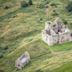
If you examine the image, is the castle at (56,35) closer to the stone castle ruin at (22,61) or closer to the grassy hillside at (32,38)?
the grassy hillside at (32,38)

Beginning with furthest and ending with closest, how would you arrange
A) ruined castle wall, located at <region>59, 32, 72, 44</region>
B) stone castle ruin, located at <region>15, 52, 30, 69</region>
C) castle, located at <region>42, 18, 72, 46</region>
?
1. ruined castle wall, located at <region>59, 32, 72, 44</region>
2. castle, located at <region>42, 18, 72, 46</region>
3. stone castle ruin, located at <region>15, 52, 30, 69</region>

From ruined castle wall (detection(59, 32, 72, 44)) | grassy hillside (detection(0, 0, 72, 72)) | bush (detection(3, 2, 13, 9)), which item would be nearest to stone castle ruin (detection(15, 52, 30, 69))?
grassy hillside (detection(0, 0, 72, 72))

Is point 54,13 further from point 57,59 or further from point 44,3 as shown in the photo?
point 57,59

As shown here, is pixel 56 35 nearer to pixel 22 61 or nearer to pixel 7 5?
pixel 22 61

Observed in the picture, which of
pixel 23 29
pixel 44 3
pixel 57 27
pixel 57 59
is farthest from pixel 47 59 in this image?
pixel 44 3

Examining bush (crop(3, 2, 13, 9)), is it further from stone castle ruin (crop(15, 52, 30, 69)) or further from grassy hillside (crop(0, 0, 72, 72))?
stone castle ruin (crop(15, 52, 30, 69))

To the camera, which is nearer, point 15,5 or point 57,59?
point 57,59

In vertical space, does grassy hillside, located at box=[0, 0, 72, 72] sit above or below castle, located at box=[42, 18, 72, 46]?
below
